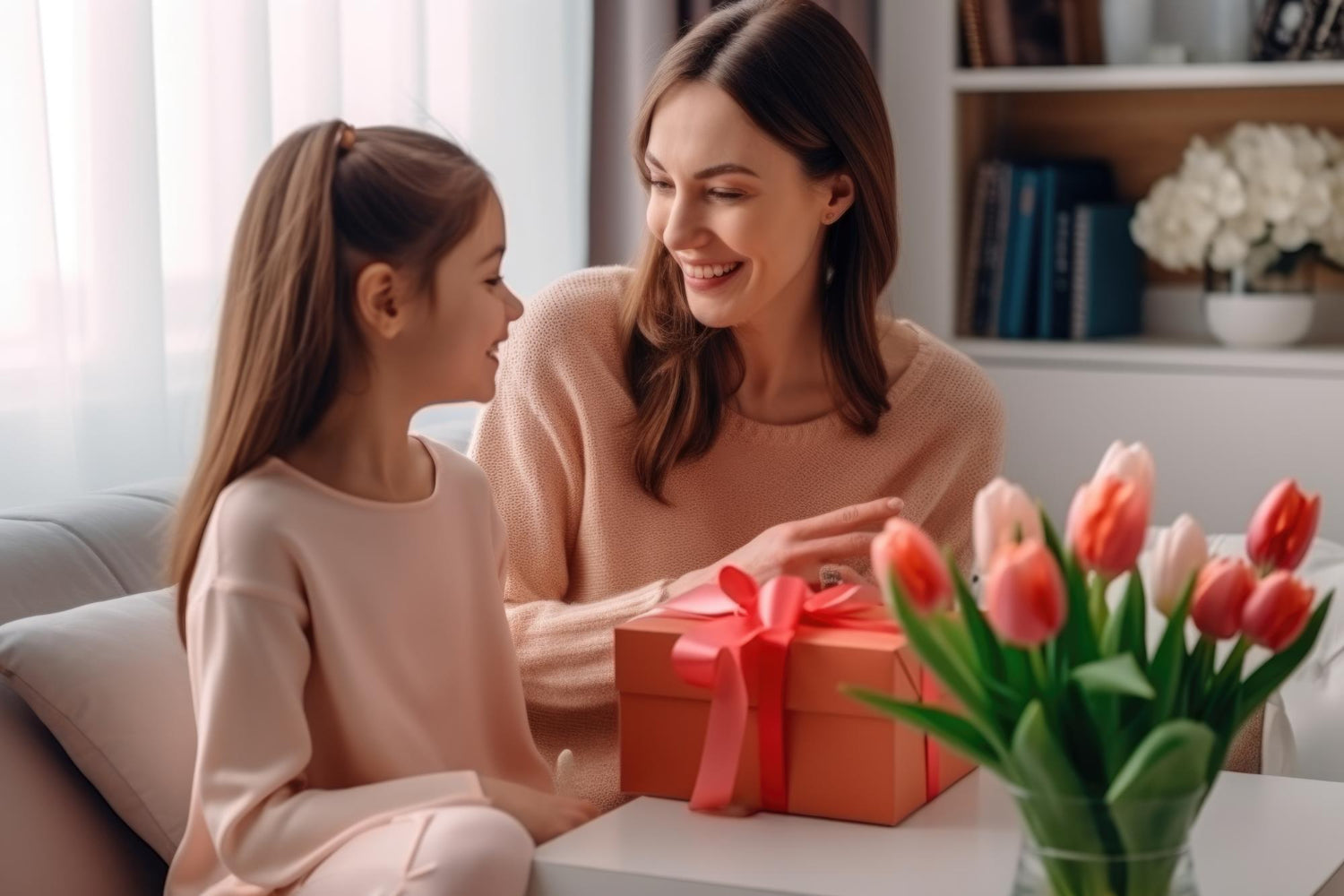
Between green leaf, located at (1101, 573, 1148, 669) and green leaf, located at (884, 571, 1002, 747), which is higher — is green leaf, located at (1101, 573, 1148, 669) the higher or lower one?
the higher one

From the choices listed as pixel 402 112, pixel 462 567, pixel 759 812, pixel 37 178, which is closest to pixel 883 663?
pixel 759 812

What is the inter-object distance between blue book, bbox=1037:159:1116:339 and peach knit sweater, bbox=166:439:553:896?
208cm

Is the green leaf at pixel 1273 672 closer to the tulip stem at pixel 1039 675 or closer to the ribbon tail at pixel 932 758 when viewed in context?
the tulip stem at pixel 1039 675

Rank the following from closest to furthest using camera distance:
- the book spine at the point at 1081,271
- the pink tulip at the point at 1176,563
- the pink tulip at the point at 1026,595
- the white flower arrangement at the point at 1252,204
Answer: the pink tulip at the point at 1026,595
the pink tulip at the point at 1176,563
the white flower arrangement at the point at 1252,204
the book spine at the point at 1081,271

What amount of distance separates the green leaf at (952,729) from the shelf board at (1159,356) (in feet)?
7.44

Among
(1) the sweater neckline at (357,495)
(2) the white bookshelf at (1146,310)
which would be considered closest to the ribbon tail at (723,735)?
(1) the sweater neckline at (357,495)

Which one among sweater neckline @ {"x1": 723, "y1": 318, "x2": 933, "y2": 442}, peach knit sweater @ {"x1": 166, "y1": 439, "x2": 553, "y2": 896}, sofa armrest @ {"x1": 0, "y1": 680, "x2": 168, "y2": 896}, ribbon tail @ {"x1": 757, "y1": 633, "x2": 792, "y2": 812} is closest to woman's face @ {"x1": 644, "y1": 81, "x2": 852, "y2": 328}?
sweater neckline @ {"x1": 723, "y1": 318, "x2": 933, "y2": 442}

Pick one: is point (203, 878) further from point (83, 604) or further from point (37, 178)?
point (37, 178)

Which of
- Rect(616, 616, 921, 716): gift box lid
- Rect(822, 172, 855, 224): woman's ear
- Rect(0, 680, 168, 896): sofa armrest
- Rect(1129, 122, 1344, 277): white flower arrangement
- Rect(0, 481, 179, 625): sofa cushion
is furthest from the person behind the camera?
Rect(1129, 122, 1344, 277): white flower arrangement

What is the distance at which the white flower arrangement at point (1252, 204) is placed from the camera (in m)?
3.05

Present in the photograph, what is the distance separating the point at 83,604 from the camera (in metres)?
1.57

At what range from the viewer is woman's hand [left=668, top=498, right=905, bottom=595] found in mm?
1450

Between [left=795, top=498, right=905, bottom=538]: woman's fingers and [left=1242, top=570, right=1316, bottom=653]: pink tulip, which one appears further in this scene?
[left=795, top=498, right=905, bottom=538]: woman's fingers

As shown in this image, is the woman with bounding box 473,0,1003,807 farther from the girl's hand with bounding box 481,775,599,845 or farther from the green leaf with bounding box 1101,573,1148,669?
the green leaf with bounding box 1101,573,1148,669
